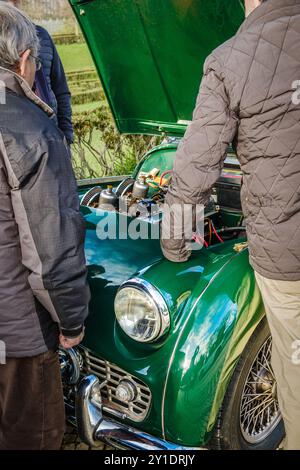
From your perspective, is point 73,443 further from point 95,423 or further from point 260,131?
point 260,131

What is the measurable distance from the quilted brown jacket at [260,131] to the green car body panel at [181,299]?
0.87 ft

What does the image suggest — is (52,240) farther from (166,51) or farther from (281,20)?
(166,51)

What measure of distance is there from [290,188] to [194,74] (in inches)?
67.7

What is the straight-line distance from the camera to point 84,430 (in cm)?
186

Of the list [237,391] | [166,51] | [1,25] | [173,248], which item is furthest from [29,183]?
[166,51]

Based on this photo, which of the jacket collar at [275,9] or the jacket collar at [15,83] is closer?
the jacket collar at [15,83]

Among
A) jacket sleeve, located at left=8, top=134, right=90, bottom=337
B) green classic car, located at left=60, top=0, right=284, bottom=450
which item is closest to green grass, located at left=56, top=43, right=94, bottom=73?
green classic car, located at left=60, top=0, right=284, bottom=450

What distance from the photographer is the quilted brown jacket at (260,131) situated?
1.54 m

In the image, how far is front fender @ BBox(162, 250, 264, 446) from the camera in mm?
1747

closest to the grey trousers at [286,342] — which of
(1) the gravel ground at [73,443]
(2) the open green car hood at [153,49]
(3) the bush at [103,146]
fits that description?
(1) the gravel ground at [73,443]

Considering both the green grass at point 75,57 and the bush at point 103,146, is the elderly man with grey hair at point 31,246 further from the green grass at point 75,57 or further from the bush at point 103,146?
the green grass at point 75,57

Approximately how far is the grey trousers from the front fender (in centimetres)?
14

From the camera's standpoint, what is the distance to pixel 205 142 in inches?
65.7

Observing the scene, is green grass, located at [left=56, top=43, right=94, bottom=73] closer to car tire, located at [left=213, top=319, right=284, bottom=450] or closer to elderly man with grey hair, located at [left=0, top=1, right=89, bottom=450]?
elderly man with grey hair, located at [left=0, top=1, right=89, bottom=450]
